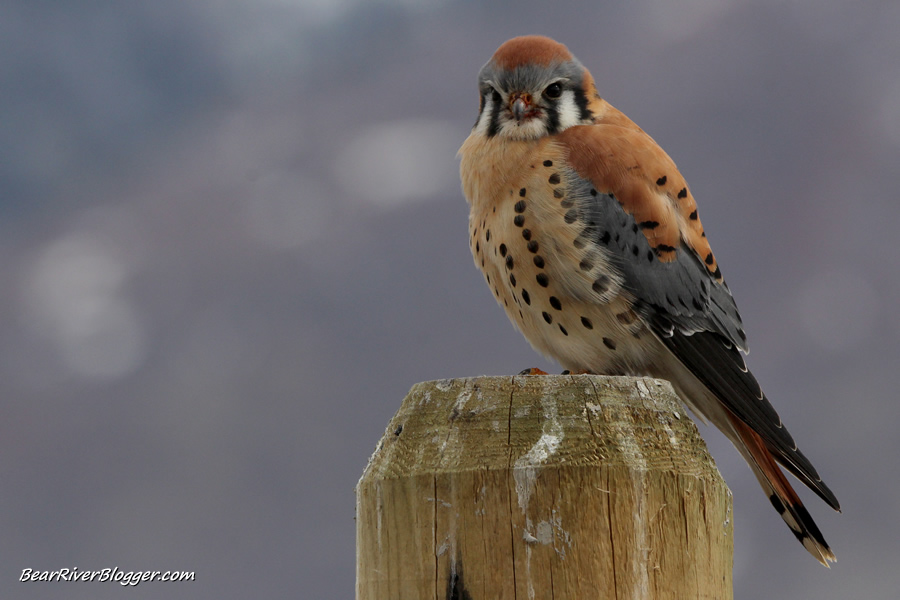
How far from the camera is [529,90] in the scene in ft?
14.7

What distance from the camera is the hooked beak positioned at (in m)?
4.44

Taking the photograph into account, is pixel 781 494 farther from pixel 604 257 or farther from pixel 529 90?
pixel 529 90

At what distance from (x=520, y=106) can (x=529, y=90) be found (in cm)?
11

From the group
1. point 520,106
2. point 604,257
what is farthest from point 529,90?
point 604,257

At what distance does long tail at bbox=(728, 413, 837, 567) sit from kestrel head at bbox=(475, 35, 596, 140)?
1680 millimetres

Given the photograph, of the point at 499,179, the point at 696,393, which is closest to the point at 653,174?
the point at 499,179

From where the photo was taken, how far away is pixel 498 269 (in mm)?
4277

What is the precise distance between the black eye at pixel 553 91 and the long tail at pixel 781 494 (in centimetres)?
179

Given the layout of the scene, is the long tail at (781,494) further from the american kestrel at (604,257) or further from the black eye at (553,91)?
the black eye at (553,91)

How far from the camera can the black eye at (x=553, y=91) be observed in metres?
4.54

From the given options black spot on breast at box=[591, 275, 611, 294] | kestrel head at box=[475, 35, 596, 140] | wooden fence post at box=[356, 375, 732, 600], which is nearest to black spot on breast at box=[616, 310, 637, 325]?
black spot on breast at box=[591, 275, 611, 294]

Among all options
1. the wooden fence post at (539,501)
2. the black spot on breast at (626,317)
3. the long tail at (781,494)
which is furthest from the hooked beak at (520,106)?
the wooden fence post at (539,501)

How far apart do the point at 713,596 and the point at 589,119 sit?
2852 millimetres

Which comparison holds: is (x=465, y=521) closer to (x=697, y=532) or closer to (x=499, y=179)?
(x=697, y=532)
